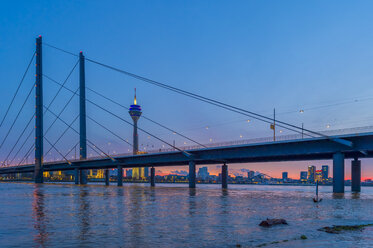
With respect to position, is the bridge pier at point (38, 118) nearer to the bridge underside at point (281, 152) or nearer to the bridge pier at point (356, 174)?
the bridge underside at point (281, 152)

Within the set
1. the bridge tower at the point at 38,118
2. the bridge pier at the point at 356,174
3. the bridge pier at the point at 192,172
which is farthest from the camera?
the bridge tower at the point at 38,118

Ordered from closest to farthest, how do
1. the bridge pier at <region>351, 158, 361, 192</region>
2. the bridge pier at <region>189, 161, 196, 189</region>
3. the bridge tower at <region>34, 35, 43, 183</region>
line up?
1. the bridge pier at <region>351, 158, 361, 192</region>
2. the bridge pier at <region>189, 161, 196, 189</region>
3. the bridge tower at <region>34, 35, 43, 183</region>

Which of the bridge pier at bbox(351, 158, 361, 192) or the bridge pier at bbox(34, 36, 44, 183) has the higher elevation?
the bridge pier at bbox(34, 36, 44, 183)

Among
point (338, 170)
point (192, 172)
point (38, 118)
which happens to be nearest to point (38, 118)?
point (38, 118)

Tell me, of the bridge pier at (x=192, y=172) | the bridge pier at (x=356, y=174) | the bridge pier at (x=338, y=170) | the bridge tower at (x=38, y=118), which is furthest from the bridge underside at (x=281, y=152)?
the bridge tower at (x=38, y=118)

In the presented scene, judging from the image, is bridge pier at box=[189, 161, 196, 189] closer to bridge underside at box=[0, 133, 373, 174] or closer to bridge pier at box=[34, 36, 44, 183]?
bridge underside at box=[0, 133, 373, 174]

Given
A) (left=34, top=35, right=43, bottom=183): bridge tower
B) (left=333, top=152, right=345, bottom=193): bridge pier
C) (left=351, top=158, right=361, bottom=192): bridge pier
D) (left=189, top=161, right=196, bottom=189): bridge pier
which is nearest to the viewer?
(left=333, top=152, right=345, bottom=193): bridge pier

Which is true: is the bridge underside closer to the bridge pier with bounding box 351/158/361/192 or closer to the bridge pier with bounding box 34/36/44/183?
the bridge pier with bounding box 351/158/361/192

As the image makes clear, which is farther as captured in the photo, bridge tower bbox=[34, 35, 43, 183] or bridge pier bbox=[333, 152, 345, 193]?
bridge tower bbox=[34, 35, 43, 183]

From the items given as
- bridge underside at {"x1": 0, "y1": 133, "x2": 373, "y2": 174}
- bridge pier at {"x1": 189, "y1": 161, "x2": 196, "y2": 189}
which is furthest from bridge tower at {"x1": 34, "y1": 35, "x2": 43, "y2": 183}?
bridge pier at {"x1": 189, "y1": 161, "x2": 196, "y2": 189}

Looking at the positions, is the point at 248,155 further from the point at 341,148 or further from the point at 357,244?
the point at 357,244

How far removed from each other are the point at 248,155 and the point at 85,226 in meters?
64.2

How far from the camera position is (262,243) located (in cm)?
1217

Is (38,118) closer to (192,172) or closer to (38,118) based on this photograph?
(38,118)
